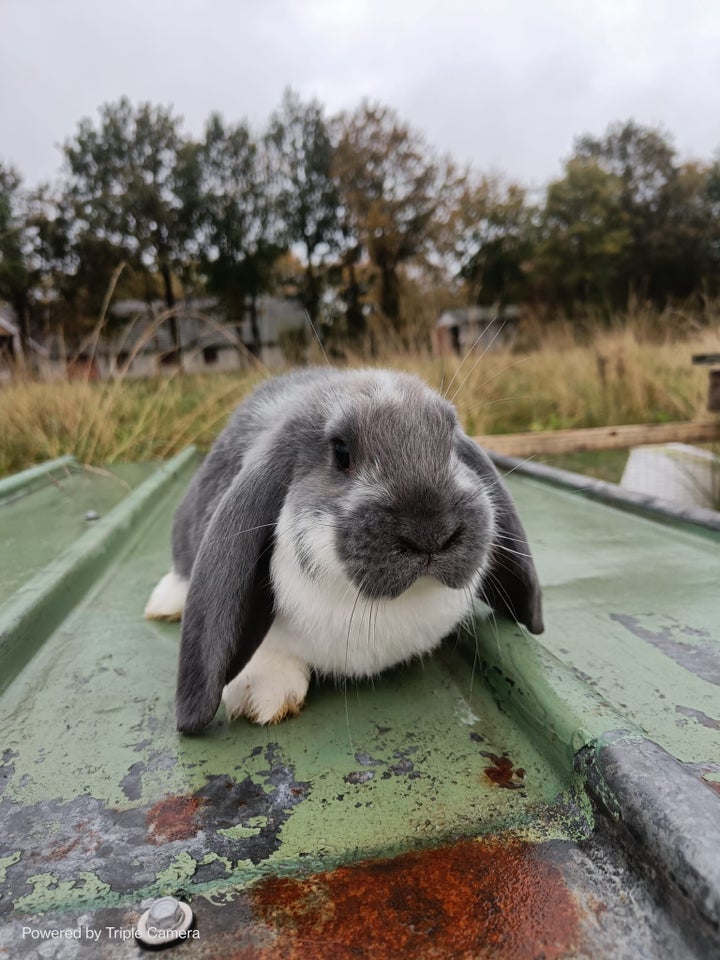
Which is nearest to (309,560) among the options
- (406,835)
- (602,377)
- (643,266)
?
(406,835)

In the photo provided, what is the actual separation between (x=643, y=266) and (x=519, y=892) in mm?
31038

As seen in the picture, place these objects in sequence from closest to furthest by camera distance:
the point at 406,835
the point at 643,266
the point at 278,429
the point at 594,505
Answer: the point at 406,835, the point at 278,429, the point at 594,505, the point at 643,266

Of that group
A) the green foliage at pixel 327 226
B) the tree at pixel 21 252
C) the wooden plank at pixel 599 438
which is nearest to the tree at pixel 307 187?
the green foliage at pixel 327 226

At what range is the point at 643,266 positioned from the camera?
28.0 meters

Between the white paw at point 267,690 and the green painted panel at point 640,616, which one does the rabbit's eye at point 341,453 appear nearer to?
the white paw at point 267,690

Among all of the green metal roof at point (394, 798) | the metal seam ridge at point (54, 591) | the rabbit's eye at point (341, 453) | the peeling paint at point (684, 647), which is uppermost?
the rabbit's eye at point (341, 453)

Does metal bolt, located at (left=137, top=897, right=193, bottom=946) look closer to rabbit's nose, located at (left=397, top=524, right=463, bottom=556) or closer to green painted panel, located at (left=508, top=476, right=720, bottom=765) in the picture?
rabbit's nose, located at (left=397, top=524, right=463, bottom=556)

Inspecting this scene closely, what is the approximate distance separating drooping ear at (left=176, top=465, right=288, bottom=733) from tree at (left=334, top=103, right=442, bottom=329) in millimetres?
22128

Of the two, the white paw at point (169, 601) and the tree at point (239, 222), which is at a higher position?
the tree at point (239, 222)

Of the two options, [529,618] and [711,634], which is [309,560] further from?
[711,634]

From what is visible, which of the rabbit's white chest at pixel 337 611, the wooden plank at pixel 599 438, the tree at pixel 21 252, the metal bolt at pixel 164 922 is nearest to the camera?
the metal bolt at pixel 164 922

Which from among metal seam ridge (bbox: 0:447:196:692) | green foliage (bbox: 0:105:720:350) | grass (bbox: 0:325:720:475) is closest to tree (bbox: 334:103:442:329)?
green foliage (bbox: 0:105:720:350)

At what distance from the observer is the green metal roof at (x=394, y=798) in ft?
3.11

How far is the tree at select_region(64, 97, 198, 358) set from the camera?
23.9m
